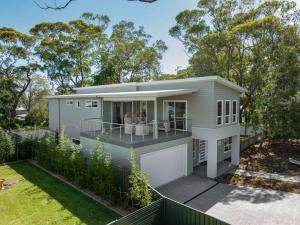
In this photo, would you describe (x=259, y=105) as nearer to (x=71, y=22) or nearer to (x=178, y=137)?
(x=178, y=137)

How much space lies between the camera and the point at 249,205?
998 cm

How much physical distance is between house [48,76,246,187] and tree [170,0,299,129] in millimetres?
7083

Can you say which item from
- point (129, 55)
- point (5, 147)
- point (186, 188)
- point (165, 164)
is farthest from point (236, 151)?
point (129, 55)

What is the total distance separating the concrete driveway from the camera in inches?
347

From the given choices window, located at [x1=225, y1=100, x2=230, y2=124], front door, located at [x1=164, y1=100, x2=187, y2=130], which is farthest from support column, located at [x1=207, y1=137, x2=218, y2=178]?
window, located at [x1=225, y1=100, x2=230, y2=124]

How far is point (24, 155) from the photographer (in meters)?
16.7

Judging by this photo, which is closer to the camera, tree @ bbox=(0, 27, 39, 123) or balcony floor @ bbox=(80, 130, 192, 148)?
balcony floor @ bbox=(80, 130, 192, 148)

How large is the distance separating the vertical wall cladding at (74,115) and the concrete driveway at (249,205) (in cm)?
1004

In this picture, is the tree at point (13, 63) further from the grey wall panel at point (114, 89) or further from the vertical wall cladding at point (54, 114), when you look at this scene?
the grey wall panel at point (114, 89)

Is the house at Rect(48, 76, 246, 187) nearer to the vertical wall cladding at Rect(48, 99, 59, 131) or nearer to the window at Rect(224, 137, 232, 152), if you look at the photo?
the window at Rect(224, 137, 232, 152)

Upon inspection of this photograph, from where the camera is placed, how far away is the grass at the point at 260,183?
11.9 metres

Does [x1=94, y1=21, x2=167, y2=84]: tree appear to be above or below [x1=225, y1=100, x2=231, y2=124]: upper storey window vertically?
above

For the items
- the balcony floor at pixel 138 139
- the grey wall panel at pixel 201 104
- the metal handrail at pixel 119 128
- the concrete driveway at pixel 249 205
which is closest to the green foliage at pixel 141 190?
the balcony floor at pixel 138 139

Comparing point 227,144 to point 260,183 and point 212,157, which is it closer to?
point 212,157
